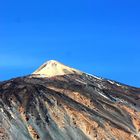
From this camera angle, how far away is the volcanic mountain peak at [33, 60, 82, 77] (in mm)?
134550

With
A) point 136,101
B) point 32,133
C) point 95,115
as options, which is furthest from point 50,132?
point 136,101

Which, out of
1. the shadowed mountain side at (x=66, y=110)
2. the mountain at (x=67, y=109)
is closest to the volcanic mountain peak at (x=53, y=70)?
the mountain at (x=67, y=109)

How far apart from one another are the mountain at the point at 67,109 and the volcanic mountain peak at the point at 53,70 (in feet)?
6.49

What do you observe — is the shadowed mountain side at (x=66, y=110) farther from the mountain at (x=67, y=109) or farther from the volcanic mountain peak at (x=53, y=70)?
the volcanic mountain peak at (x=53, y=70)

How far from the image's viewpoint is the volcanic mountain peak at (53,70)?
13455 centimetres

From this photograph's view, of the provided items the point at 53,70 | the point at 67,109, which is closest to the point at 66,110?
the point at 67,109

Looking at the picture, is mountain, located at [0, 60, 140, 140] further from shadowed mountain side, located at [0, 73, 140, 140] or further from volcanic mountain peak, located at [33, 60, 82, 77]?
volcanic mountain peak, located at [33, 60, 82, 77]

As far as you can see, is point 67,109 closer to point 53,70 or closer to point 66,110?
point 66,110

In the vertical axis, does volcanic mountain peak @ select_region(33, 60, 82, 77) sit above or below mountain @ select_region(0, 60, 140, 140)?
above

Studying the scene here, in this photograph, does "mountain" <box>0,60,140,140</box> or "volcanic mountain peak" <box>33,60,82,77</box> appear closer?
"mountain" <box>0,60,140,140</box>

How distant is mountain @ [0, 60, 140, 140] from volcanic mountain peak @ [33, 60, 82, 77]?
6.49 ft

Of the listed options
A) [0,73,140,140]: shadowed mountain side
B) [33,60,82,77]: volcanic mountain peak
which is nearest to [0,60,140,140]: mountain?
[0,73,140,140]: shadowed mountain side

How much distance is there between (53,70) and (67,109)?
65.7 ft

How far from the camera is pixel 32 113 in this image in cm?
11444
